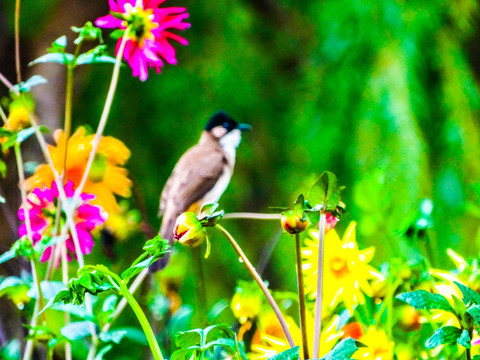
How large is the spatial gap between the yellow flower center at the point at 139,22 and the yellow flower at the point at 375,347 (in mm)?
187

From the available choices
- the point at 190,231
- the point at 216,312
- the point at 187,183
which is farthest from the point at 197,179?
the point at 190,231

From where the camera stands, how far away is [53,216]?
1.34ft

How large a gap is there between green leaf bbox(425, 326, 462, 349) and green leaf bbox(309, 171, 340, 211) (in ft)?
0.20

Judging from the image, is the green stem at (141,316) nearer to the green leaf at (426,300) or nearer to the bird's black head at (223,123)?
the green leaf at (426,300)

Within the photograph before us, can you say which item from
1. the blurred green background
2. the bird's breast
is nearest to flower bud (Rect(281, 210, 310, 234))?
the bird's breast

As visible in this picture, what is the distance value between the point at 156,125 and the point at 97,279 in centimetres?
117

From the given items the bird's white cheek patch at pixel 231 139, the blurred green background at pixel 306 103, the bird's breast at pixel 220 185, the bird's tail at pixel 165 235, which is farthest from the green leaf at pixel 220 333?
the blurred green background at pixel 306 103

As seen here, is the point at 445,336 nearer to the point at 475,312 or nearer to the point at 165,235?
the point at 475,312

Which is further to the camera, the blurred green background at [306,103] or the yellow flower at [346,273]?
the blurred green background at [306,103]

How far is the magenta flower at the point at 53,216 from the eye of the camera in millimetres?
395

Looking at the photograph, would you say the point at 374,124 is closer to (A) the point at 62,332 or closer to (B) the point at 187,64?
(B) the point at 187,64

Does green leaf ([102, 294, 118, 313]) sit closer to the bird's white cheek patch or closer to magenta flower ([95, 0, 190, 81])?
magenta flower ([95, 0, 190, 81])

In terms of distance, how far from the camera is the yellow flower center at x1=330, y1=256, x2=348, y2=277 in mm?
377

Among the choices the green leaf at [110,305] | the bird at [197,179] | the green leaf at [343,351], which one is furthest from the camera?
the bird at [197,179]
